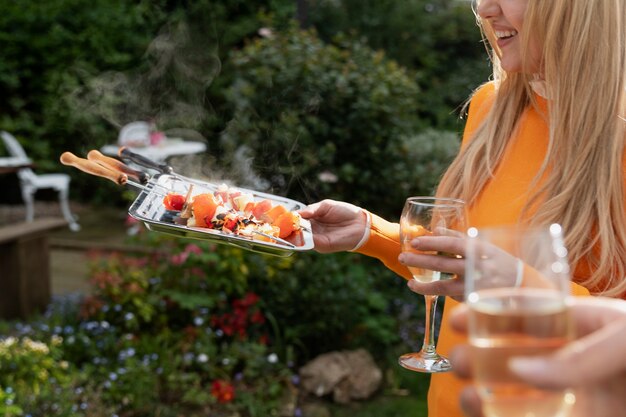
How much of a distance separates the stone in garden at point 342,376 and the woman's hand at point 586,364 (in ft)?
10.6

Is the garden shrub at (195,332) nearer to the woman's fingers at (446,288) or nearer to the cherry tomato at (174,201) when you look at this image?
the cherry tomato at (174,201)

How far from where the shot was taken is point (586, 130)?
149 centimetres

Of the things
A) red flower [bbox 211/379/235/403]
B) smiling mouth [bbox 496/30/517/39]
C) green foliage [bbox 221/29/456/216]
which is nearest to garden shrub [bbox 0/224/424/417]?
red flower [bbox 211/379/235/403]

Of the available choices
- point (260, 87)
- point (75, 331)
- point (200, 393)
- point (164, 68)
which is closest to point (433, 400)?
point (200, 393)

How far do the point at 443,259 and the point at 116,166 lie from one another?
973 millimetres

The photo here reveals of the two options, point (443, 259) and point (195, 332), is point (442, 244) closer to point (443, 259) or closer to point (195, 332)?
point (443, 259)

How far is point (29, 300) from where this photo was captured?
189 inches

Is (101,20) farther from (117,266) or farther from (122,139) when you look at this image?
(117,266)

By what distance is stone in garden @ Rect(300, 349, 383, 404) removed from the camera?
3.82 metres

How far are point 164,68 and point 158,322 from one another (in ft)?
11.1

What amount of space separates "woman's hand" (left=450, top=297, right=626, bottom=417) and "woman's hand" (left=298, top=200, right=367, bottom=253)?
3.53ft

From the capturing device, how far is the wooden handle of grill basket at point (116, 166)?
72.5 inches

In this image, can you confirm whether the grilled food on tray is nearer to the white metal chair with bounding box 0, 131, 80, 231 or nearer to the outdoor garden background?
the outdoor garden background

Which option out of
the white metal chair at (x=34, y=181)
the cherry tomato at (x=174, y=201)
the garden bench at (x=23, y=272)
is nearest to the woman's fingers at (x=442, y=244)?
the cherry tomato at (x=174, y=201)
